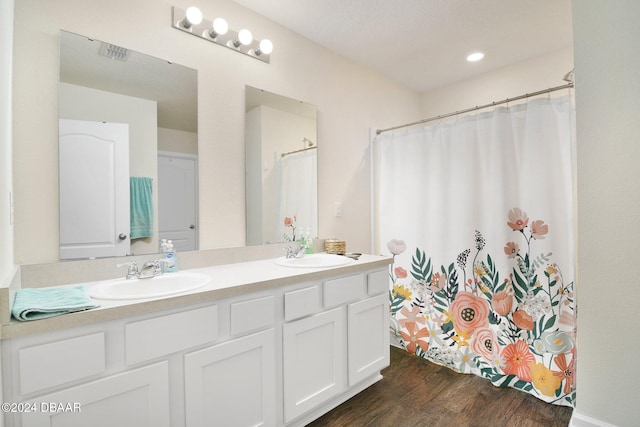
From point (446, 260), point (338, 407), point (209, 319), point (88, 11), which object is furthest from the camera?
point (446, 260)

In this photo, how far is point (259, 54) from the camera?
2080 millimetres

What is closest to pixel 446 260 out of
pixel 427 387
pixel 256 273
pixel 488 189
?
pixel 488 189

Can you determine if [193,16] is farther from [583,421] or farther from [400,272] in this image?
[583,421]

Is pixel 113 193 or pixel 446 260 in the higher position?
pixel 113 193

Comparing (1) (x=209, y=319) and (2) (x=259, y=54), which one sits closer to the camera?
(1) (x=209, y=319)

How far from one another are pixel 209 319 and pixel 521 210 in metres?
1.95

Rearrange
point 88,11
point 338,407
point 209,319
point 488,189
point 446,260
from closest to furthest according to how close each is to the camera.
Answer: point 209,319 → point 88,11 → point 338,407 → point 488,189 → point 446,260

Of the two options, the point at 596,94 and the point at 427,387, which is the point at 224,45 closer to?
the point at 596,94

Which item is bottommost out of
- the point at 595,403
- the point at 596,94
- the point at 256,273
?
the point at 595,403

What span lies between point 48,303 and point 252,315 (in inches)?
28.2

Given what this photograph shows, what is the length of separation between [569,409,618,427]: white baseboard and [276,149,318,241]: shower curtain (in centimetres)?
181

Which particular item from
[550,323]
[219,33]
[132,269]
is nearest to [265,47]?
[219,33]

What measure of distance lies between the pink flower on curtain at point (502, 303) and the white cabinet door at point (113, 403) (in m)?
2.01

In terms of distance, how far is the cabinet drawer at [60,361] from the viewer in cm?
93
